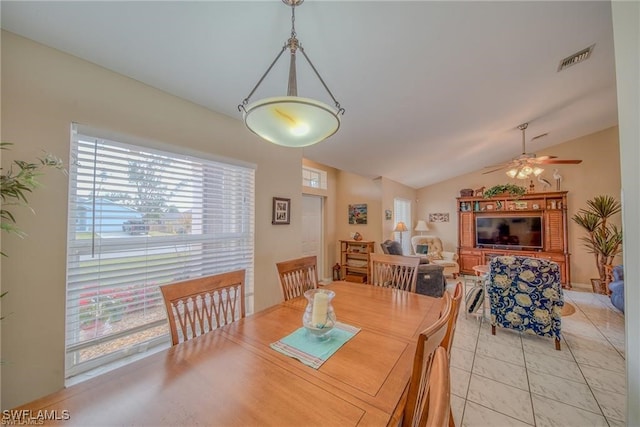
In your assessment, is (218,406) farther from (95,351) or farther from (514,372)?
(514,372)

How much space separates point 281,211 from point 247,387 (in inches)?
81.9

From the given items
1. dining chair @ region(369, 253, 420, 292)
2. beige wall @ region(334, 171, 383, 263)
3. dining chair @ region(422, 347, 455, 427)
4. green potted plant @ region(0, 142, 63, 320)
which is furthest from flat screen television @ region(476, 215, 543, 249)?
green potted plant @ region(0, 142, 63, 320)

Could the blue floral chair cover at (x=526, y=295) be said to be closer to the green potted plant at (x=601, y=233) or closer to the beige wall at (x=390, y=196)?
the beige wall at (x=390, y=196)

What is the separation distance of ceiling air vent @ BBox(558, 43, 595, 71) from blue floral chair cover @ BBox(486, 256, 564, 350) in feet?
6.31

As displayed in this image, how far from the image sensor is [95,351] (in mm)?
1633

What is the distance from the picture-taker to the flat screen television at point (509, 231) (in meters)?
5.28

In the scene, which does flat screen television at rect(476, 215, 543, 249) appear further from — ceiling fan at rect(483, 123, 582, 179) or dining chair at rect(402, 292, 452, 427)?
dining chair at rect(402, 292, 452, 427)

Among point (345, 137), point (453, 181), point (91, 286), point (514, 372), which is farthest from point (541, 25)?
point (453, 181)

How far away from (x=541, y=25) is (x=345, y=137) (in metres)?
1.86

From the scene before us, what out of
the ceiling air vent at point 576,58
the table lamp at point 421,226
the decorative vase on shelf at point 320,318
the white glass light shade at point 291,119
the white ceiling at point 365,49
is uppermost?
the ceiling air vent at point 576,58

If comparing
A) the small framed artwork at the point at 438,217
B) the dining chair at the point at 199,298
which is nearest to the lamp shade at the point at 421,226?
the small framed artwork at the point at 438,217

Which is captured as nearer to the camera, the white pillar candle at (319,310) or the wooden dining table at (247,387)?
the wooden dining table at (247,387)

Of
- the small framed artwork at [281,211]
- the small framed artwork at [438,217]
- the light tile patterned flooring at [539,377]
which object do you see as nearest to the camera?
the light tile patterned flooring at [539,377]

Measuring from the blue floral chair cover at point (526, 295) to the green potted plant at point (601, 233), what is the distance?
2.90 metres
